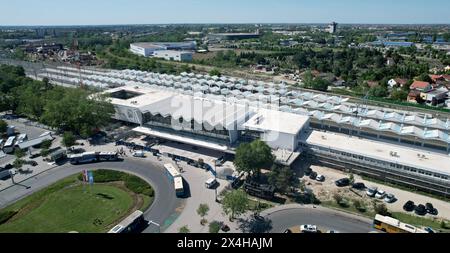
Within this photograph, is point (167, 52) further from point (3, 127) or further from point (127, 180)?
point (127, 180)

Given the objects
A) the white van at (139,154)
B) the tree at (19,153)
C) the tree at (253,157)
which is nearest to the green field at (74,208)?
the white van at (139,154)

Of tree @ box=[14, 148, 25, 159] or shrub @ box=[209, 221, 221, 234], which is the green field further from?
tree @ box=[14, 148, 25, 159]

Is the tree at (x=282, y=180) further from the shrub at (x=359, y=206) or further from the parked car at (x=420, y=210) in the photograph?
the parked car at (x=420, y=210)

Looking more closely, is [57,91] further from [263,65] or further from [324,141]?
[263,65]

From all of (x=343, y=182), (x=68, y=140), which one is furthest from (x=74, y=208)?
(x=343, y=182)

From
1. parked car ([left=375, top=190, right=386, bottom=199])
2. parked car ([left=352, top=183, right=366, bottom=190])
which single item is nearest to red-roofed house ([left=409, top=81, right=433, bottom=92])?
parked car ([left=352, top=183, right=366, bottom=190])

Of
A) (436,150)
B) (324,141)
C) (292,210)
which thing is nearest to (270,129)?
(324,141)
